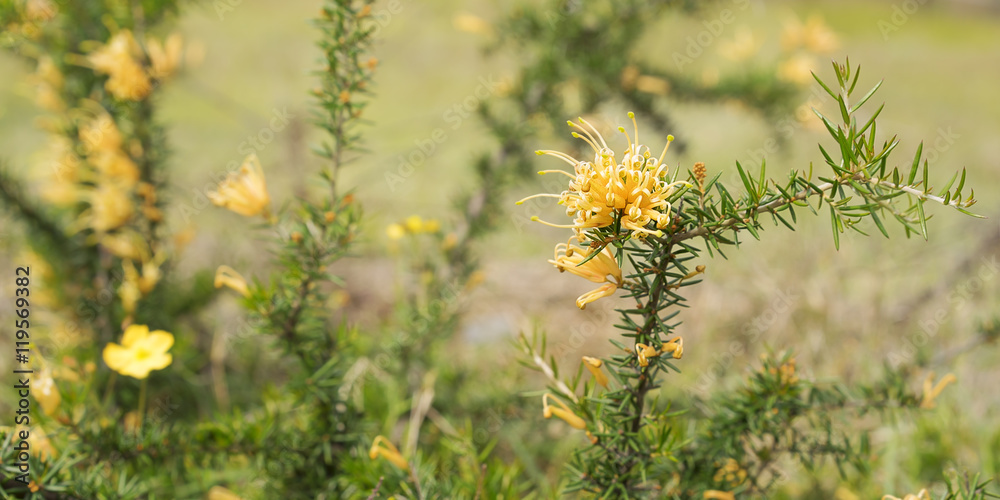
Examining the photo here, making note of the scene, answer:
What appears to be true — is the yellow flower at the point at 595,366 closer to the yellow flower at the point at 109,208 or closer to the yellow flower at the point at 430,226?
the yellow flower at the point at 430,226

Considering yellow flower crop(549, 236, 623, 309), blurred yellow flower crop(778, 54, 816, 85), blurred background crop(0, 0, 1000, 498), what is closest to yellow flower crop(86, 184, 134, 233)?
blurred background crop(0, 0, 1000, 498)

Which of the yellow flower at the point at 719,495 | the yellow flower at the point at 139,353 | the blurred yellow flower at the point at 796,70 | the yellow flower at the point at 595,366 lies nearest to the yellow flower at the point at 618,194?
the yellow flower at the point at 595,366

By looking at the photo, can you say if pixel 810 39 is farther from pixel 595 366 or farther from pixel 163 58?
pixel 163 58

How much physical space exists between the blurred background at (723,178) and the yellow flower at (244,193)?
0.18 meters

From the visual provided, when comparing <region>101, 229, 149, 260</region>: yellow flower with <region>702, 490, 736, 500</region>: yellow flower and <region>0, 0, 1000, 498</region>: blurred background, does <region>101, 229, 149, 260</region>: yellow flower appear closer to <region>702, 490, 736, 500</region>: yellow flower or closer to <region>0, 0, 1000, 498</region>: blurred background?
<region>0, 0, 1000, 498</region>: blurred background

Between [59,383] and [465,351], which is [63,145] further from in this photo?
[465,351]

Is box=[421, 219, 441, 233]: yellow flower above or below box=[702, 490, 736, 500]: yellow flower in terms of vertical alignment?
above

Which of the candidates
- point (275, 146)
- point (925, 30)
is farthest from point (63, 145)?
point (925, 30)

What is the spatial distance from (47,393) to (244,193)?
32 cm

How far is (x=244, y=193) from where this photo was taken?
0.64 meters

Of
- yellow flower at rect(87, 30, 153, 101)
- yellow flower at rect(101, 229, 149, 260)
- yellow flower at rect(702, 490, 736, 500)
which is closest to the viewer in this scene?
yellow flower at rect(702, 490, 736, 500)

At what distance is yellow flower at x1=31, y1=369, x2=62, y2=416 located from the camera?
634mm

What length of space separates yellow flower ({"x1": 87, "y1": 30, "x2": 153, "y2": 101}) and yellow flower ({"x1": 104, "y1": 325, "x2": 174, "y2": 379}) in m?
0.50

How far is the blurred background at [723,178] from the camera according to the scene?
124 centimetres
